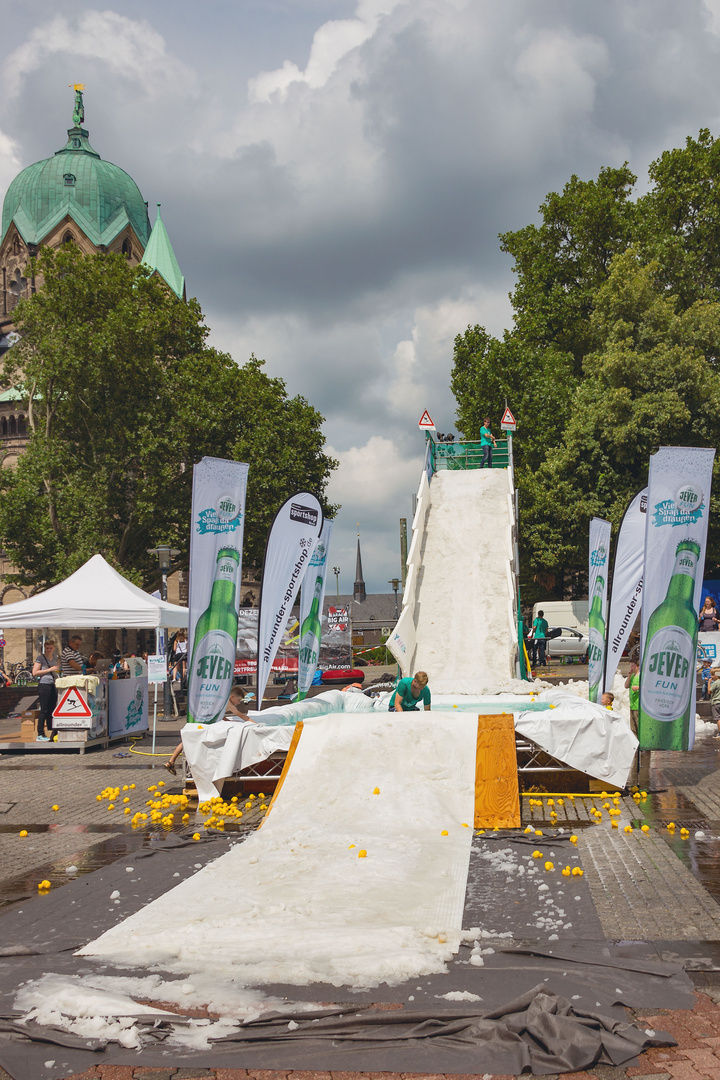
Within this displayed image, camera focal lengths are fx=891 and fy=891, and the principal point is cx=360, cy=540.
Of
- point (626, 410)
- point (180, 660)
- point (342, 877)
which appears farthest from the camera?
point (626, 410)

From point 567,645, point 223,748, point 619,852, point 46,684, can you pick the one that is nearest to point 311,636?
point 223,748

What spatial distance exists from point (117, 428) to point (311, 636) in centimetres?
2250

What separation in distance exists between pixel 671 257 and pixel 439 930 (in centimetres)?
3782

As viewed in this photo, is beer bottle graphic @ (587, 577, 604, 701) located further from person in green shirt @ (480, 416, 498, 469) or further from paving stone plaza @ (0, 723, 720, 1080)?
person in green shirt @ (480, 416, 498, 469)

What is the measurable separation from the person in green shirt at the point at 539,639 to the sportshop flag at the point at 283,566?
16.6 m

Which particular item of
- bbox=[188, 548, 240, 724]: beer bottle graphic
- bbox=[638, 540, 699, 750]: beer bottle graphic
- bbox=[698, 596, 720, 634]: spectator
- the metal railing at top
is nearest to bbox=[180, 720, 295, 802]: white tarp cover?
bbox=[188, 548, 240, 724]: beer bottle graphic

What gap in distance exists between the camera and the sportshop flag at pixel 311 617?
15.9m

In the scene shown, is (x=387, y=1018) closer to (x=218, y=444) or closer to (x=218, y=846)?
(x=218, y=846)

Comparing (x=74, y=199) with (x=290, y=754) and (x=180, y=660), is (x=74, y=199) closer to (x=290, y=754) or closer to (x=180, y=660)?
(x=180, y=660)

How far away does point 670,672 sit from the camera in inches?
443

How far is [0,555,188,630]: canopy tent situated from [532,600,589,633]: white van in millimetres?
22529

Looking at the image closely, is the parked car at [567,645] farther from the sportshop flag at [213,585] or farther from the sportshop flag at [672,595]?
the sportshop flag at [213,585]

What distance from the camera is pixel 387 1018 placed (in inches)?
176

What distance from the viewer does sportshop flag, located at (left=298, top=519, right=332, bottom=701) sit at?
1594cm
